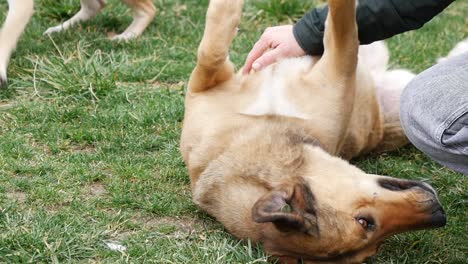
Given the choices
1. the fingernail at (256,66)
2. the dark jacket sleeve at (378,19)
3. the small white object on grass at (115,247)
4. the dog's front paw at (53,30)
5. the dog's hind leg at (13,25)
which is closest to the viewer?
the small white object on grass at (115,247)

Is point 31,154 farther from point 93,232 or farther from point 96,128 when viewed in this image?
point 93,232

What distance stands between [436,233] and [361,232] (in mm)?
784

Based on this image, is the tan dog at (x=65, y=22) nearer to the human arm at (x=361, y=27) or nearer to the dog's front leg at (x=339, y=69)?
the human arm at (x=361, y=27)

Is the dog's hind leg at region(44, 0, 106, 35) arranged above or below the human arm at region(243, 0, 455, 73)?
below

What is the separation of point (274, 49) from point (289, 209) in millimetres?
1334

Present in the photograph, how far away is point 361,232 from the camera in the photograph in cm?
339

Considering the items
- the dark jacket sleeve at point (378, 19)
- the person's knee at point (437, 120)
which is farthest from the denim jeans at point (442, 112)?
the dark jacket sleeve at point (378, 19)

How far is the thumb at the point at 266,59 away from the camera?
4.46 m

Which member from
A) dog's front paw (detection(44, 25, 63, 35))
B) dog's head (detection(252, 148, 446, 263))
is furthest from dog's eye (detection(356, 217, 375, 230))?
dog's front paw (detection(44, 25, 63, 35))

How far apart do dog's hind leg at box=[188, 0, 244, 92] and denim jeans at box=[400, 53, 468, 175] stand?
102cm

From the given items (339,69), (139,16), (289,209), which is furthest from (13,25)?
(289,209)

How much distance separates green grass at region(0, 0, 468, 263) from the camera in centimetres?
377

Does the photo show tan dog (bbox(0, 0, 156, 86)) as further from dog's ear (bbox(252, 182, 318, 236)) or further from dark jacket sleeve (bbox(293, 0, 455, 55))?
dog's ear (bbox(252, 182, 318, 236))

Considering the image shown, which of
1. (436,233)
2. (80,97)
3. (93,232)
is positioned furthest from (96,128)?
(436,233)
